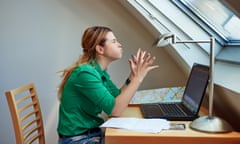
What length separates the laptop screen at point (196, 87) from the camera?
5.22 ft

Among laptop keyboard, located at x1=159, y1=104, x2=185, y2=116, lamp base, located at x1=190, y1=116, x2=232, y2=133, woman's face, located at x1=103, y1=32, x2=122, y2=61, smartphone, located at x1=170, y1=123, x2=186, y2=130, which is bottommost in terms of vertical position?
laptop keyboard, located at x1=159, y1=104, x2=185, y2=116

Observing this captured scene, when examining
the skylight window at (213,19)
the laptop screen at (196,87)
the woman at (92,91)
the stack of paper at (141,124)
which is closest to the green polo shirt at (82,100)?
the woman at (92,91)

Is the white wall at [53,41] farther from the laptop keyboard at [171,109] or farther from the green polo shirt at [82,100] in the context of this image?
the green polo shirt at [82,100]

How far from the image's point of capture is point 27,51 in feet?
8.89

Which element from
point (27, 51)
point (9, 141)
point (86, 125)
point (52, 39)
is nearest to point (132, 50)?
point (52, 39)

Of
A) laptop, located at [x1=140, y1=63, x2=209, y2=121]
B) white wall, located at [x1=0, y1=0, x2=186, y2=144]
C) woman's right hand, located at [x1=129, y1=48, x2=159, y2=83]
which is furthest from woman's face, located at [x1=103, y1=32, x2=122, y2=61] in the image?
white wall, located at [x1=0, y1=0, x2=186, y2=144]

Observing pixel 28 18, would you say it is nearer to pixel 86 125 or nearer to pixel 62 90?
pixel 62 90

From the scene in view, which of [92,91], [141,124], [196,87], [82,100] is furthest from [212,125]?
[82,100]

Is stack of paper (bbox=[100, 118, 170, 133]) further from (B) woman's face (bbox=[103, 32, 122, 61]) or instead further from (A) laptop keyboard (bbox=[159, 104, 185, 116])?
(B) woman's face (bbox=[103, 32, 122, 61])

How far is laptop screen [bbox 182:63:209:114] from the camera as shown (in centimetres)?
159

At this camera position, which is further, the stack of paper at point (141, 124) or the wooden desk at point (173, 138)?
the stack of paper at point (141, 124)

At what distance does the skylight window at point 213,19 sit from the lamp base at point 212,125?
0.51 m

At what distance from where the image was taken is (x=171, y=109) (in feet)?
5.96

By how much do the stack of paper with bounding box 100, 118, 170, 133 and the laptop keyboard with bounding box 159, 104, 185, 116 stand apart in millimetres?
164
